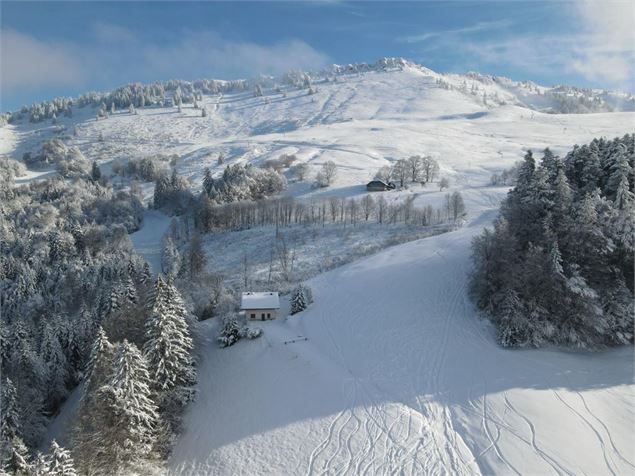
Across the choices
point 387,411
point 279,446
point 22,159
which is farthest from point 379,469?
point 22,159

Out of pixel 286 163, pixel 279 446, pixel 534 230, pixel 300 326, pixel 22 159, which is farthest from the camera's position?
pixel 22 159

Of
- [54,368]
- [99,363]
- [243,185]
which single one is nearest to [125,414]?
[99,363]

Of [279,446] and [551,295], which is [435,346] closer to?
[551,295]

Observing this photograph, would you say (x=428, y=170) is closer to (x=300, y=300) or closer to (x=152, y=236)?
(x=152, y=236)

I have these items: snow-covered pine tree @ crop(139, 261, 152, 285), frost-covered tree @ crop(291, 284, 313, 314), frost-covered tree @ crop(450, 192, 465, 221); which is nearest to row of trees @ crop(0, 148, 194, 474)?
snow-covered pine tree @ crop(139, 261, 152, 285)

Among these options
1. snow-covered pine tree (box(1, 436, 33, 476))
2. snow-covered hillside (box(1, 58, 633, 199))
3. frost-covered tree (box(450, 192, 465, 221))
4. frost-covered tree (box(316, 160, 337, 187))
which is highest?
snow-covered hillside (box(1, 58, 633, 199))

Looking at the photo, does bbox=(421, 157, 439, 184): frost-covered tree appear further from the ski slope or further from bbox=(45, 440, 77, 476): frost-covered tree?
bbox=(45, 440, 77, 476): frost-covered tree

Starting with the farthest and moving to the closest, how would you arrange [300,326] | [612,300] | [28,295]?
[28,295] < [300,326] < [612,300]

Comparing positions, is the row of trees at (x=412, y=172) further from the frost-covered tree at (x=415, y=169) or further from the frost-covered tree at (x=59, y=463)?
the frost-covered tree at (x=59, y=463)
